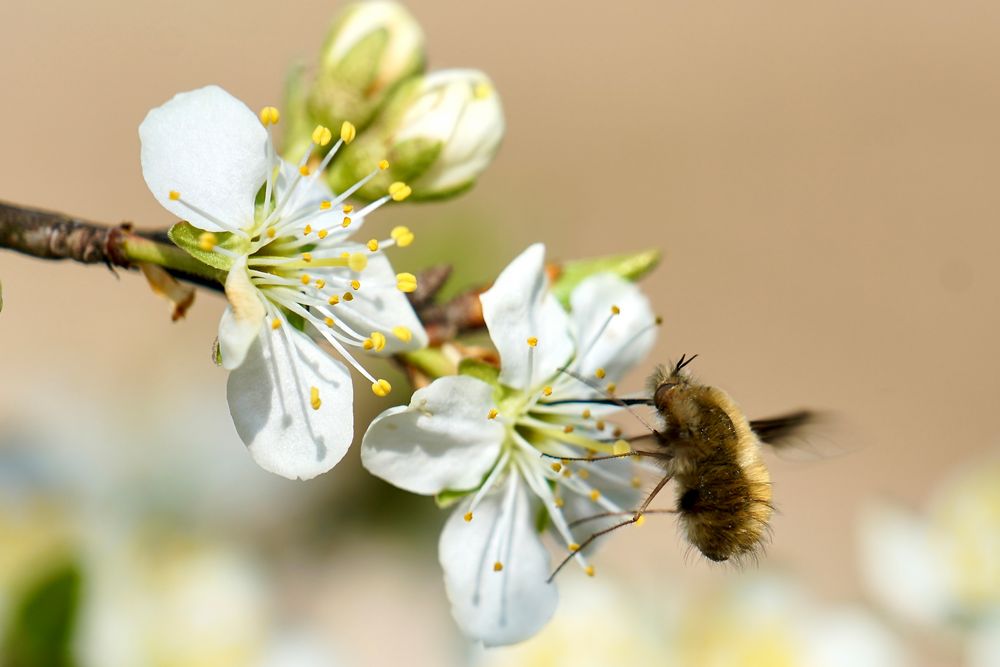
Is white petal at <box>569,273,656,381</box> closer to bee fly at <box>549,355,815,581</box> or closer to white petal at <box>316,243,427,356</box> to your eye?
bee fly at <box>549,355,815,581</box>

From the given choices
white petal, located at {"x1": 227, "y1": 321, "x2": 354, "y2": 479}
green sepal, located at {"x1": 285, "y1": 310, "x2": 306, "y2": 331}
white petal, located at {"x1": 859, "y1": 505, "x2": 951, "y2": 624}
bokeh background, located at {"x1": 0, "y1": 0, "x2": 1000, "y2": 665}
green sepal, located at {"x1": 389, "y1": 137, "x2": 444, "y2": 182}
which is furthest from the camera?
white petal, located at {"x1": 859, "y1": 505, "x2": 951, "y2": 624}

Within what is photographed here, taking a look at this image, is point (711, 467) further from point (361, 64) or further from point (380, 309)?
point (361, 64)

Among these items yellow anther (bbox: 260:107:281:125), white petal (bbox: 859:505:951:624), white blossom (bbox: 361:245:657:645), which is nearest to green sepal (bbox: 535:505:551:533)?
white blossom (bbox: 361:245:657:645)

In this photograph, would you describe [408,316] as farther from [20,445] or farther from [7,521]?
[20,445]

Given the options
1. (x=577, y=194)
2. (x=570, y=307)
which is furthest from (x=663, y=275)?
(x=570, y=307)

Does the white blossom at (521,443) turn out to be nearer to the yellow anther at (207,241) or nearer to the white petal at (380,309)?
the white petal at (380,309)
